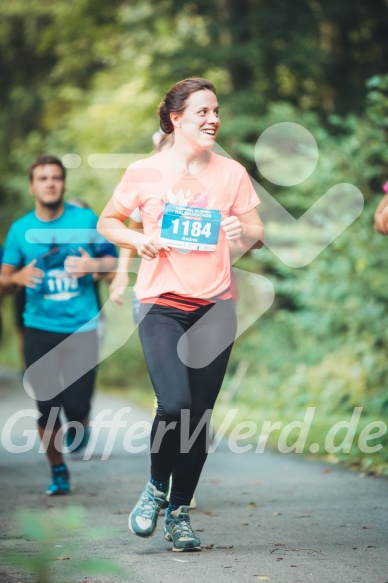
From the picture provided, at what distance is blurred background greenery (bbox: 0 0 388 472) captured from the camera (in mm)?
11781

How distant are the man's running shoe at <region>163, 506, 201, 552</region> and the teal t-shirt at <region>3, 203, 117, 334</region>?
2424 millimetres

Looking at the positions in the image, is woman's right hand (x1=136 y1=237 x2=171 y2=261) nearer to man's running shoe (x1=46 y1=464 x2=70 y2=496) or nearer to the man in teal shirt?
the man in teal shirt

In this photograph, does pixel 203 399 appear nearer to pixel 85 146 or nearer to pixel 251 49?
pixel 251 49

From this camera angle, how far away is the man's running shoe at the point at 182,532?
16.0 ft

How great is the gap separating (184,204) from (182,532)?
1.57 meters

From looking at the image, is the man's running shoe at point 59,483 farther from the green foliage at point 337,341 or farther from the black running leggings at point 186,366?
the green foliage at point 337,341

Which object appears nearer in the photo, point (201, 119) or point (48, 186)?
point (201, 119)

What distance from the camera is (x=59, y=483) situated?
7.07m

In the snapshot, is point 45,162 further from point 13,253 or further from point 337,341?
point 337,341

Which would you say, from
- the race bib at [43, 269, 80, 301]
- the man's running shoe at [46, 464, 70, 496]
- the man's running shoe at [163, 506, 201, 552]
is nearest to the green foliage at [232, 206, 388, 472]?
the man's running shoe at [46, 464, 70, 496]

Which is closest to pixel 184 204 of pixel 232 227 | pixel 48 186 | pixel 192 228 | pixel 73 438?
pixel 192 228

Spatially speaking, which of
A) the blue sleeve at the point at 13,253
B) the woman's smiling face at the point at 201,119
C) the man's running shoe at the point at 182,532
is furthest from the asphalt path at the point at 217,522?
the woman's smiling face at the point at 201,119

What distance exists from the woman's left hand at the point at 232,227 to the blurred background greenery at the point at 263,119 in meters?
3.73

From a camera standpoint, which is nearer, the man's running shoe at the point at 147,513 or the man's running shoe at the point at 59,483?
the man's running shoe at the point at 147,513
